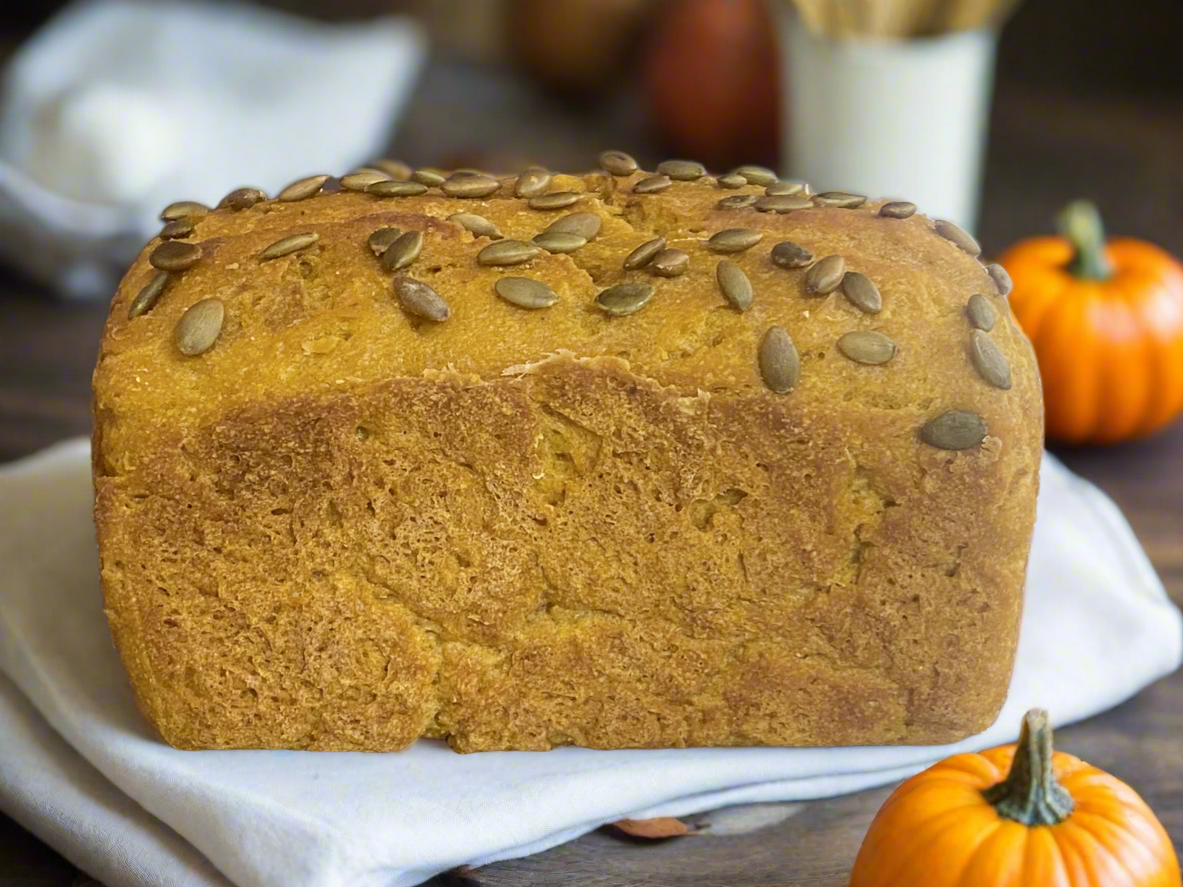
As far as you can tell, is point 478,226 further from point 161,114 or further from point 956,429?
point 161,114

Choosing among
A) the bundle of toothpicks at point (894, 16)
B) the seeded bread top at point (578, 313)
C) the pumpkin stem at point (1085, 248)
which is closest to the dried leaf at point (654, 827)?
the seeded bread top at point (578, 313)

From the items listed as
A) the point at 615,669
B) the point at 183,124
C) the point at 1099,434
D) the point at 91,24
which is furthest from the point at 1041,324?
the point at 91,24

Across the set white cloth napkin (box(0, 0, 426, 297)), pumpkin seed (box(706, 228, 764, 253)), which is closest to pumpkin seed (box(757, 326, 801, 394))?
pumpkin seed (box(706, 228, 764, 253))

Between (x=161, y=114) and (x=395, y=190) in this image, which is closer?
(x=395, y=190)

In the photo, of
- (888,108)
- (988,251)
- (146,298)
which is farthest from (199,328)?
(988,251)

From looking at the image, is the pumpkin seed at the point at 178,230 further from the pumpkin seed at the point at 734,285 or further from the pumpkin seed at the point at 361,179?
the pumpkin seed at the point at 734,285

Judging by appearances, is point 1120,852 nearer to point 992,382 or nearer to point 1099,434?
point 992,382
